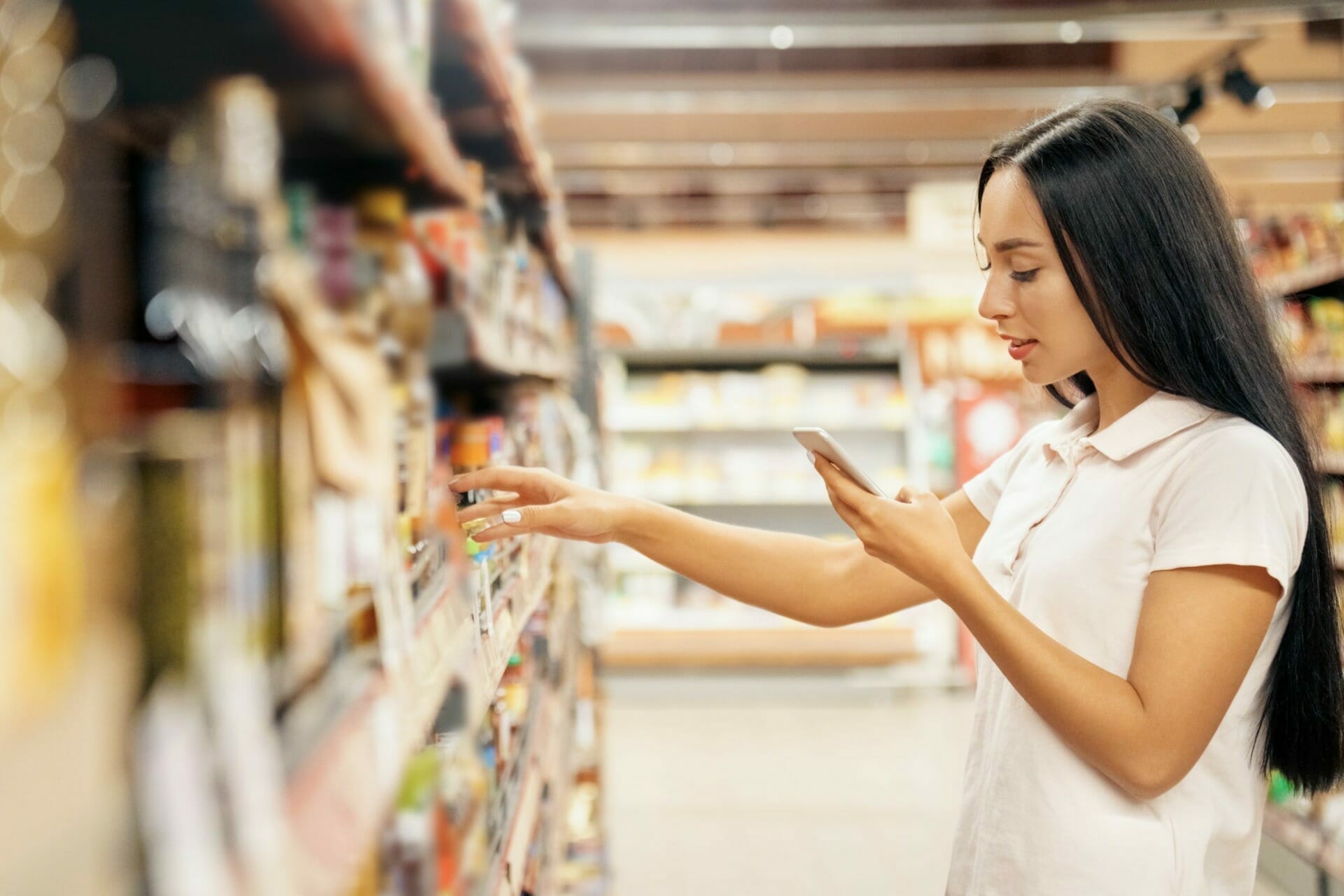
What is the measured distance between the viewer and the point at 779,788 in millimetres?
4410

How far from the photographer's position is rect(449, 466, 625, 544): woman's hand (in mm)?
1276

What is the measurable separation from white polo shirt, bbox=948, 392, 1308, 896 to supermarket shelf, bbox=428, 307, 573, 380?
30.8 inches

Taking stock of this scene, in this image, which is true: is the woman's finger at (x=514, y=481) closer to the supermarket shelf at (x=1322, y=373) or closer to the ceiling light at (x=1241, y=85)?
the supermarket shelf at (x=1322, y=373)

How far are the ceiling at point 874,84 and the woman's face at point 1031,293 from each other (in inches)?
163

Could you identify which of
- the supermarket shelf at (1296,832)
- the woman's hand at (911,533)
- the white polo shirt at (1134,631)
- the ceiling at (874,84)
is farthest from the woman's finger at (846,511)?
the ceiling at (874,84)

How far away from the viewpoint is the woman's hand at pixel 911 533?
1.20m

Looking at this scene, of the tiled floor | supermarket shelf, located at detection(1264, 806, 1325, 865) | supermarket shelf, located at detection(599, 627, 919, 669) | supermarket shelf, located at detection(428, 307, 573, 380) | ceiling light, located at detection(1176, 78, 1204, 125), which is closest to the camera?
supermarket shelf, located at detection(428, 307, 573, 380)

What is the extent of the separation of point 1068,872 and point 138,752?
117cm

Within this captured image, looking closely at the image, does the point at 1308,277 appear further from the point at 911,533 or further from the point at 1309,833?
the point at 911,533

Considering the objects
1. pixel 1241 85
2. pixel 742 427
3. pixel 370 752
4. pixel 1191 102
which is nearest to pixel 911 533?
pixel 370 752

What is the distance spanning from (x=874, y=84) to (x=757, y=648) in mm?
3661

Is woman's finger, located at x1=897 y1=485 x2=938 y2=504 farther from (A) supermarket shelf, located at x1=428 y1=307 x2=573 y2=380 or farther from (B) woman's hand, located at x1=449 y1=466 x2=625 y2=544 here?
(A) supermarket shelf, located at x1=428 y1=307 x2=573 y2=380

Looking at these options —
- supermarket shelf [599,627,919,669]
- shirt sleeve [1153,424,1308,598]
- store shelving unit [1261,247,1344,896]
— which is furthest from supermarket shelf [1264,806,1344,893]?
shirt sleeve [1153,424,1308,598]

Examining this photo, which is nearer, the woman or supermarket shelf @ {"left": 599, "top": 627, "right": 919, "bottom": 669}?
the woman
